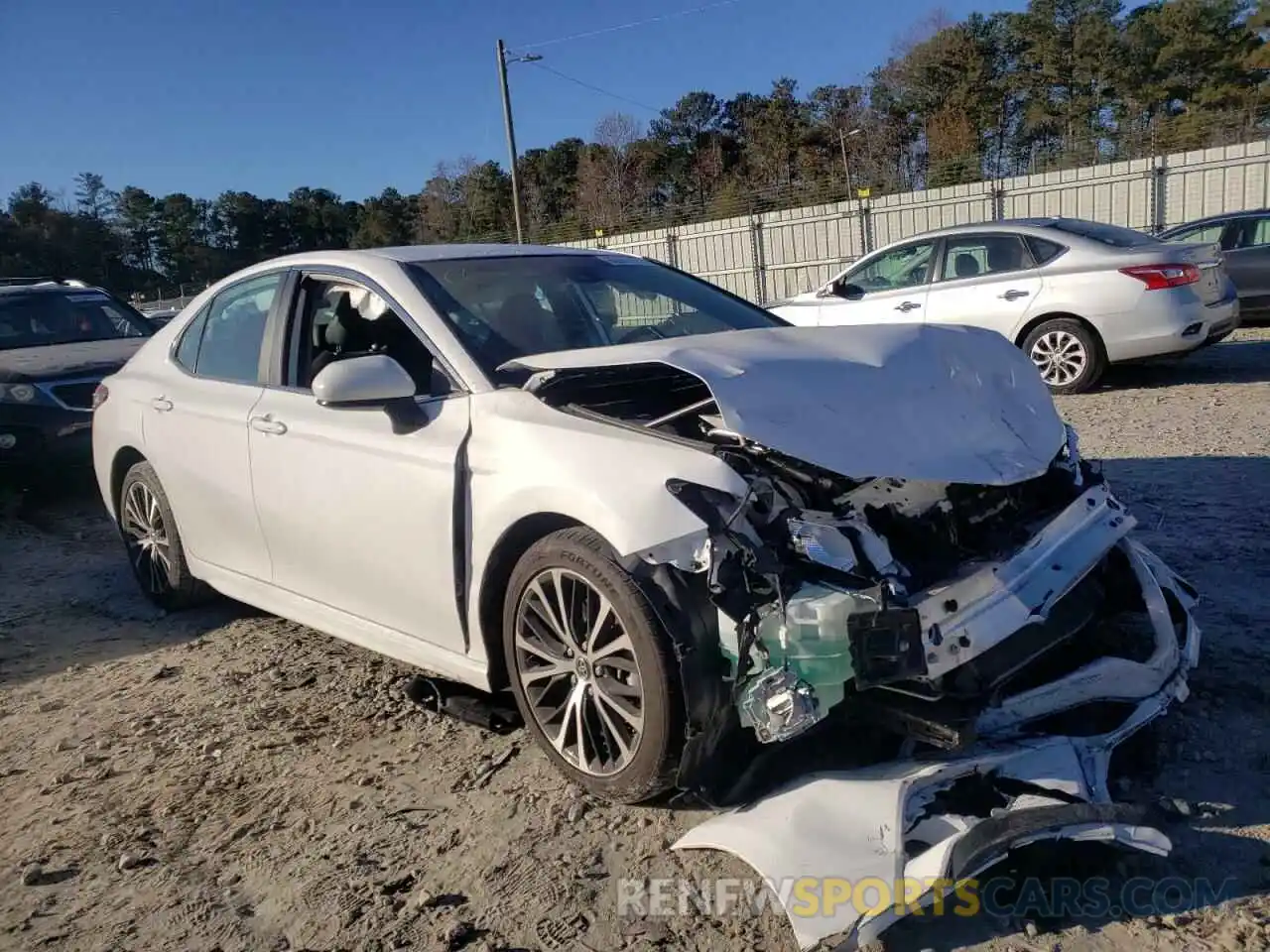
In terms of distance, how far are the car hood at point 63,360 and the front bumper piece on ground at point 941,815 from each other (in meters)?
6.86

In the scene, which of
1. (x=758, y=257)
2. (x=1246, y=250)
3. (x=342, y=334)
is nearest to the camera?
(x=342, y=334)

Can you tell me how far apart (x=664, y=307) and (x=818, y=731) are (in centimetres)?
193

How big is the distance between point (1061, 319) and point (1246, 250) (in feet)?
15.9

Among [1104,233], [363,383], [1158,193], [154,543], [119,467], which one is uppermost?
[1158,193]

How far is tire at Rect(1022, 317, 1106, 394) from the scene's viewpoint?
8.44 meters

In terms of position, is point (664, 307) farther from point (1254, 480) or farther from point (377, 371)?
point (1254, 480)

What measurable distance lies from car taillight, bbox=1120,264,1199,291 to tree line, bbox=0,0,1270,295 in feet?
55.9

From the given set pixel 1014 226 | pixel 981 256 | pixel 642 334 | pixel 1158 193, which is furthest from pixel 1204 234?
pixel 642 334

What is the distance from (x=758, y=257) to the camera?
22.6m

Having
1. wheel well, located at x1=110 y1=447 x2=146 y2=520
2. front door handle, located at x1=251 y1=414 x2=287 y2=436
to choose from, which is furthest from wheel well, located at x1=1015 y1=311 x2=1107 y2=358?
wheel well, located at x1=110 y1=447 x2=146 y2=520

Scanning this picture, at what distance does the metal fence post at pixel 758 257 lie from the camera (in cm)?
2259

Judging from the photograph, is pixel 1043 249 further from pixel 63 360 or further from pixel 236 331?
pixel 63 360

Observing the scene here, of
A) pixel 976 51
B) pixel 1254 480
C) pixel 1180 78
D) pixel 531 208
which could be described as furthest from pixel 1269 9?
pixel 1254 480

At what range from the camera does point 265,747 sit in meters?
3.50
